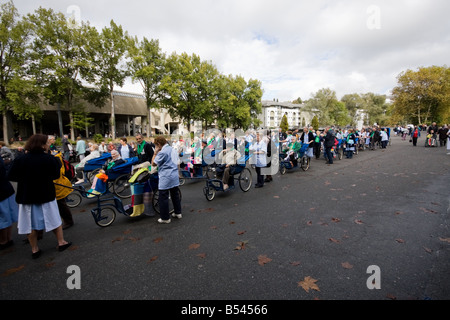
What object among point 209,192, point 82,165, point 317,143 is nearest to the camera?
point 209,192

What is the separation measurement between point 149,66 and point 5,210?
32737mm

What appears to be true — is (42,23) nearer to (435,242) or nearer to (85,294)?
(85,294)

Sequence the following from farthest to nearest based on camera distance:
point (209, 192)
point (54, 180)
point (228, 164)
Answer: point (228, 164)
point (209, 192)
point (54, 180)

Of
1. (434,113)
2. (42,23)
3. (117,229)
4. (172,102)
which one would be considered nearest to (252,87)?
(172,102)

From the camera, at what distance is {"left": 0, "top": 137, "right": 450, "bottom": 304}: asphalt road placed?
9.27ft

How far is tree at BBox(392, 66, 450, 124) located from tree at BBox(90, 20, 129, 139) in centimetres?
5144

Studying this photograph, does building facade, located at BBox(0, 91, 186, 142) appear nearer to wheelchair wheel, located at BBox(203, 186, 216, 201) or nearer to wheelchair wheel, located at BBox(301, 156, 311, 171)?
wheelchair wheel, located at BBox(301, 156, 311, 171)

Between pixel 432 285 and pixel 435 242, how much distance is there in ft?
4.93

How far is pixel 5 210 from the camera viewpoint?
4152 millimetres

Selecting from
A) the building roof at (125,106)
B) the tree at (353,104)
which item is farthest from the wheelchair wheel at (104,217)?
the tree at (353,104)

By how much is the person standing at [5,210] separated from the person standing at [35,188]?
714 millimetres

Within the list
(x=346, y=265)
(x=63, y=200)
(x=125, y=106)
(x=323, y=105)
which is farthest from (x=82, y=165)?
(x=323, y=105)

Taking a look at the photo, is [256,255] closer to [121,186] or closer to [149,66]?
[121,186]
